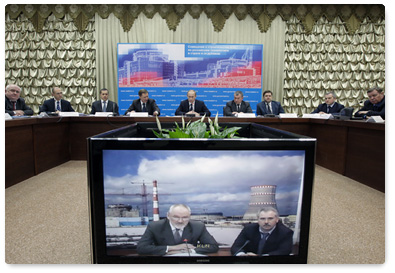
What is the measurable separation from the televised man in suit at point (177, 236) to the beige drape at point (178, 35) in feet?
18.2

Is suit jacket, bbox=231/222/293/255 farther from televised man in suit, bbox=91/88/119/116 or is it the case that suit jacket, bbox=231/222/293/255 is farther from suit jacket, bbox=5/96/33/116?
televised man in suit, bbox=91/88/119/116

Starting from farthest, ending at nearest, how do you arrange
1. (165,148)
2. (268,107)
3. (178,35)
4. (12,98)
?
(178,35)
(268,107)
(12,98)
(165,148)

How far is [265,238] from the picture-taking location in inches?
44.0

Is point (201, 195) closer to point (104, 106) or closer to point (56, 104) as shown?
point (104, 106)

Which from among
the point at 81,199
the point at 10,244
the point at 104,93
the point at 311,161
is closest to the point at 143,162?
the point at 311,161

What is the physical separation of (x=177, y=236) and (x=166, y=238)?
4 cm

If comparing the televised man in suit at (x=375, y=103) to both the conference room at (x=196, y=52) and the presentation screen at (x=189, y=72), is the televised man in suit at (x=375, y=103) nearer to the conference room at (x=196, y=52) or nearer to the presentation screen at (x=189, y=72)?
the conference room at (x=196, y=52)

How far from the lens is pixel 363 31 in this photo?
20.3 ft

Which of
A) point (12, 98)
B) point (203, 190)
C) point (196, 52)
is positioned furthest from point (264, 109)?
point (203, 190)

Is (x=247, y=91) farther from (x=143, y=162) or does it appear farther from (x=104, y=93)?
(x=143, y=162)

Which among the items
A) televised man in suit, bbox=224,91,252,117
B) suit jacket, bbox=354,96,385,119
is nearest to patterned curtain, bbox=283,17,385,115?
televised man in suit, bbox=224,91,252,117

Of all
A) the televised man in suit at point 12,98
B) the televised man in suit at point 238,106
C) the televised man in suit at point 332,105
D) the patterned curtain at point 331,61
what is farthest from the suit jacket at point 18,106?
the patterned curtain at point 331,61

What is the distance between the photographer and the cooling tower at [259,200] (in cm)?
109

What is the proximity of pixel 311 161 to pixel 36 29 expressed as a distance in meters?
6.86
